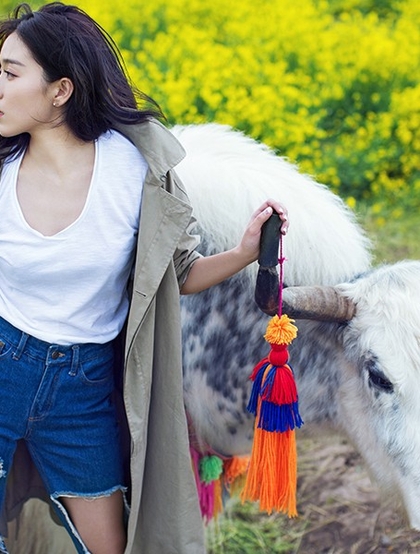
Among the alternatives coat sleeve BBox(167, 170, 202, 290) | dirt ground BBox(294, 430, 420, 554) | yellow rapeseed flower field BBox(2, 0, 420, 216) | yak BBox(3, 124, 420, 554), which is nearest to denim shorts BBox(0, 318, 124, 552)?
coat sleeve BBox(167, 170, 202, 290)

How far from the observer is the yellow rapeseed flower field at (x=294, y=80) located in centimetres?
587

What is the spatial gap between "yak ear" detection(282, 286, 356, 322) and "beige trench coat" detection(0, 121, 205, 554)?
25 cm

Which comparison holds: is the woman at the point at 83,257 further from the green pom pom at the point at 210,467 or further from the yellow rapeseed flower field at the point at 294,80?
the yellow rapeseed flower field at the point at 294,80

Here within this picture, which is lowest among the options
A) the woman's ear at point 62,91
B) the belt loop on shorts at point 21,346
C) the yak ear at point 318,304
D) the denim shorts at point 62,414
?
the denim shorts at point 62,414

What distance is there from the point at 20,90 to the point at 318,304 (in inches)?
33.6

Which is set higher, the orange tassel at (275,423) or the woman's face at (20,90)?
the woman's face at (20,90)

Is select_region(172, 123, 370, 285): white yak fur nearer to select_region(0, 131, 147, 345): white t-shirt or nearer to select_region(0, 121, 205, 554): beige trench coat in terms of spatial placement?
select_region(0, 121, 205, 554): beige trench coat

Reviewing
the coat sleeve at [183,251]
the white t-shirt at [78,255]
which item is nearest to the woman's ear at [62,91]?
the white t-shirt at [78,255]

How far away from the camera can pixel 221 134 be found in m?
2.72

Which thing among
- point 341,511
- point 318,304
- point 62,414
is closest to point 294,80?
A: point 341,511

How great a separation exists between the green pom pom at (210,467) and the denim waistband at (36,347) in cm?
87

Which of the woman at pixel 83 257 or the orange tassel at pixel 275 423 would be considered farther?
the orange tassel at pixel 275 423

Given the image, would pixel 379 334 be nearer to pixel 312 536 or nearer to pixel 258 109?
pixel 312 536

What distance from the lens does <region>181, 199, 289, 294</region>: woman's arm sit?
1.99 metres
